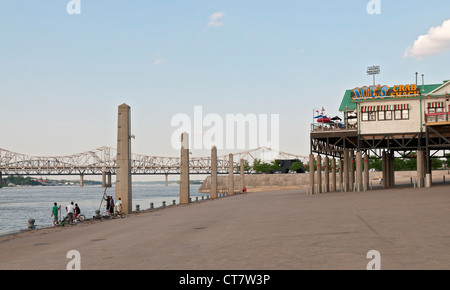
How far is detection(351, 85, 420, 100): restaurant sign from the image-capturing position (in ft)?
172

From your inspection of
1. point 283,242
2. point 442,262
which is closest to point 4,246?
point 283,242

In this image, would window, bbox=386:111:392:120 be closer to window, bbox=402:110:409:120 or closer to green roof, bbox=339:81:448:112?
window, bbox=402:110:409:120

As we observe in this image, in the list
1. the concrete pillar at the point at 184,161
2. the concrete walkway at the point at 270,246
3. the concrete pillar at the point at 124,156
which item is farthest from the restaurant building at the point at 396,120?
the concrete walkway at the point at 270,246

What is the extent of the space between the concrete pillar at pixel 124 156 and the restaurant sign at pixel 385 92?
27.1 meters

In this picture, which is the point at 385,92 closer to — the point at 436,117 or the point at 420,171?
the point at 436,117

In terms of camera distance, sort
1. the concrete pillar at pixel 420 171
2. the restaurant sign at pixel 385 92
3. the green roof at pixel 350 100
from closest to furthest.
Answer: the concrete pillar at pixel 420 171, the restaurant sign at pixel 385 92, the green roof at pixel 350 100

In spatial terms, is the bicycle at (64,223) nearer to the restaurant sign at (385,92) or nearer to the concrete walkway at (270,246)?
the concrete walkway at (270,246)

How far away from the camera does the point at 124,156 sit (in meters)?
41.2

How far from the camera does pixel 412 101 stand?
172 ft

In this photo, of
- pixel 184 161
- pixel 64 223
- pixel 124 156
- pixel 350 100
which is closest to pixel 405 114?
pixel 350 100

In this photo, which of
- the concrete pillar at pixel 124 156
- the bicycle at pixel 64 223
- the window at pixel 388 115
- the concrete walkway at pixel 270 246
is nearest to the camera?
the concrete walkway at pixel 270 246

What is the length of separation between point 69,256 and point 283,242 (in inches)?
293

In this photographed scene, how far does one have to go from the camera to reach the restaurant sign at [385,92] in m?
52.5
